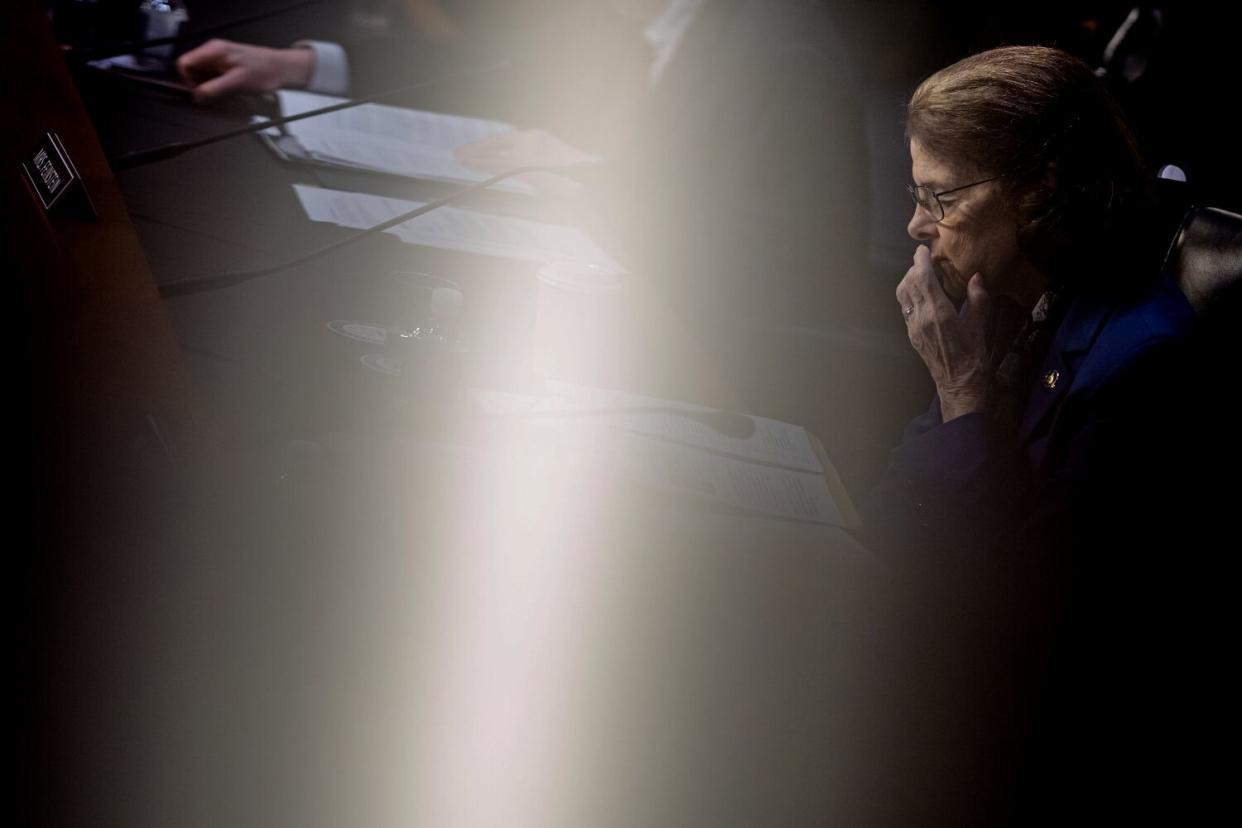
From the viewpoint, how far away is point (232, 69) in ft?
6.79

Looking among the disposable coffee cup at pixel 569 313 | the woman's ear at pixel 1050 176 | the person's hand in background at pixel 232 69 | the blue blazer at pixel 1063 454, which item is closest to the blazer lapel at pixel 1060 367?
the blue blazer at pixel 1063 454

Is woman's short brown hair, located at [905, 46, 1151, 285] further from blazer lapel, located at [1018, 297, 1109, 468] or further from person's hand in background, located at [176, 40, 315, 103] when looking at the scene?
person's hand in background, located at [176, 40, 315, 103]

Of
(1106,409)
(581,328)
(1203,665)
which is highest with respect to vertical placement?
(581,328)

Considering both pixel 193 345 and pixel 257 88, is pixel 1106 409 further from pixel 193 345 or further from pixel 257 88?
pixel 257 88

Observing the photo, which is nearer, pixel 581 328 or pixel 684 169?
pixel 581 328

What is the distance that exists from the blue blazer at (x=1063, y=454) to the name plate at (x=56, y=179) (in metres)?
0.80

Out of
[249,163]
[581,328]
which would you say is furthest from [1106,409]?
[249,163]

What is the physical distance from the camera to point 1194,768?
3.06 ft

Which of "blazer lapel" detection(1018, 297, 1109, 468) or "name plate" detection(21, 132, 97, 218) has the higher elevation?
"name plate" detection(21, 132, 97, 218)

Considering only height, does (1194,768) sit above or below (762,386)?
below

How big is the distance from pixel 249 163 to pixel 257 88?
1.96 ft

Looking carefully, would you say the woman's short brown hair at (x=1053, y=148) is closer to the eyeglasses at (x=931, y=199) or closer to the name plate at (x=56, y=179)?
the eyeglasses at (x=931, y=199)

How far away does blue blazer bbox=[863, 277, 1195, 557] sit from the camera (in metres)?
0.96

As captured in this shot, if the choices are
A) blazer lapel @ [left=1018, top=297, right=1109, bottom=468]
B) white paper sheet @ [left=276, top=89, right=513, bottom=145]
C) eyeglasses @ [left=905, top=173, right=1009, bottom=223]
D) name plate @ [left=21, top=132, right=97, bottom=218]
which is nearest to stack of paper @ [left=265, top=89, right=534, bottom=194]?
white paper sheet @ [left=276, top=89, right=513, bottom=145]
